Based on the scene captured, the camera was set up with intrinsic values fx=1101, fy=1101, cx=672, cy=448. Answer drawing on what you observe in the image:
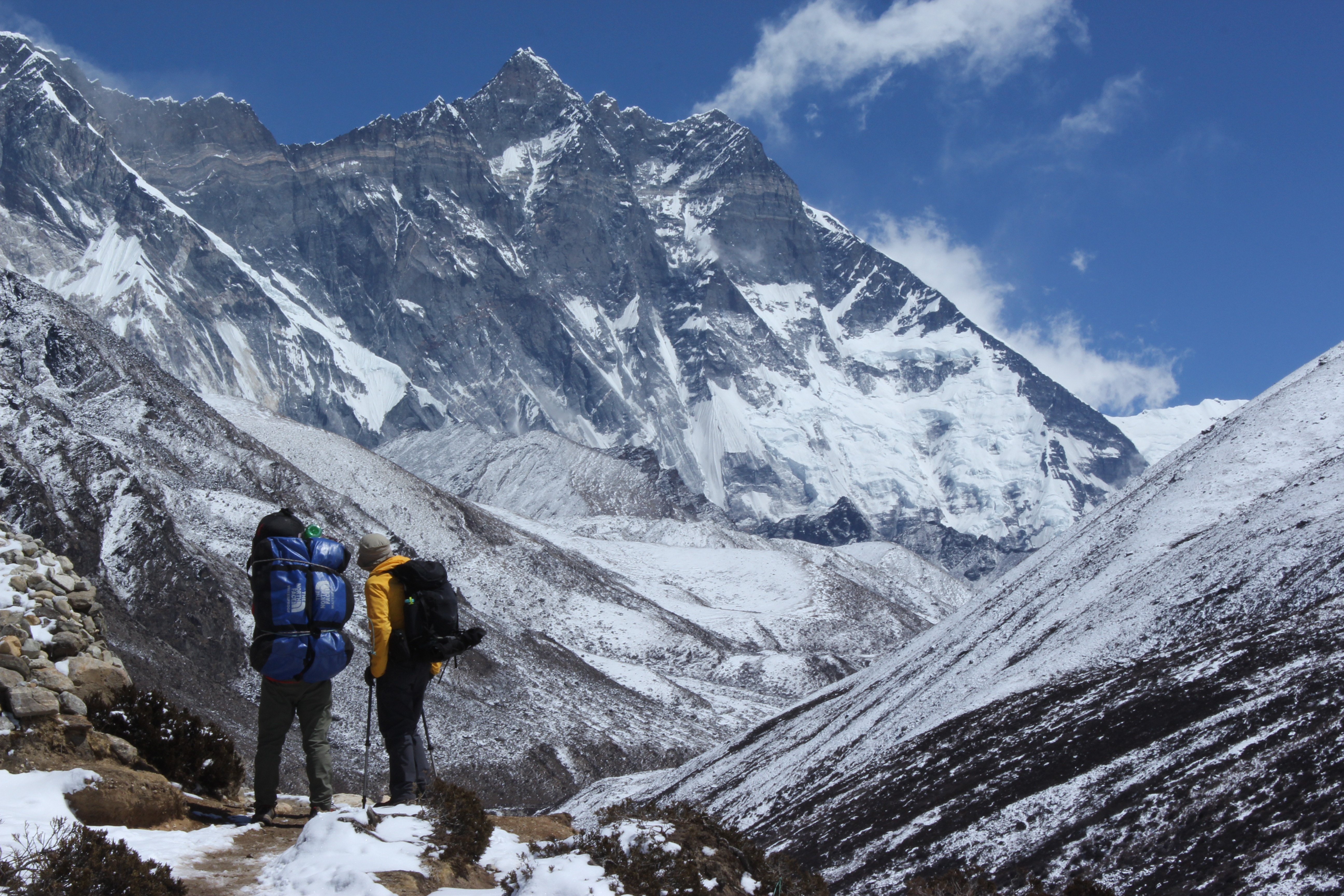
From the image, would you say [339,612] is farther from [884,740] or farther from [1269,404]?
[1269,404]

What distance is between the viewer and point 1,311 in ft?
282

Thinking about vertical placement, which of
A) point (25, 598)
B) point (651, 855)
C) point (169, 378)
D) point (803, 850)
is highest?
point (169, 378)

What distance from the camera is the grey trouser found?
10.5 metres

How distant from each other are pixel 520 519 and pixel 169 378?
54320mm

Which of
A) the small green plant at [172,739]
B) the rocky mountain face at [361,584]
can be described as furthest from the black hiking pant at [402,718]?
the rocky mountain face at [361,584]

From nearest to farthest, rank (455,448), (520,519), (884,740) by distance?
1. (884,740)
2. (520,519)
3. (455,448)

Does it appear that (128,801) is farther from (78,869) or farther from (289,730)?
(78,869)

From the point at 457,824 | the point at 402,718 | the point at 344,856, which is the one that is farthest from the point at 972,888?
the point at 344,856

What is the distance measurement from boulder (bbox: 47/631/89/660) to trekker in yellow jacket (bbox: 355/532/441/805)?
326cm

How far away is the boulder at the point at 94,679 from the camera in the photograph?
1123 cm

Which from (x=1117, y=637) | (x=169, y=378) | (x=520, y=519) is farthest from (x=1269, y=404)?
(x=520, y=519)

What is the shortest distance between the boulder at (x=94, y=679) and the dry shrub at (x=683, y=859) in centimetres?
489

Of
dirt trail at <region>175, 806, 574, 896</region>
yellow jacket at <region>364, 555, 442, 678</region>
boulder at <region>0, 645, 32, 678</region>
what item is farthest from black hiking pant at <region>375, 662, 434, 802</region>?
boulder at <region>0, 645, 32, 678</region>

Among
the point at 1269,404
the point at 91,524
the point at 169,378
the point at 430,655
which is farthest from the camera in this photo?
the point at 169,378
